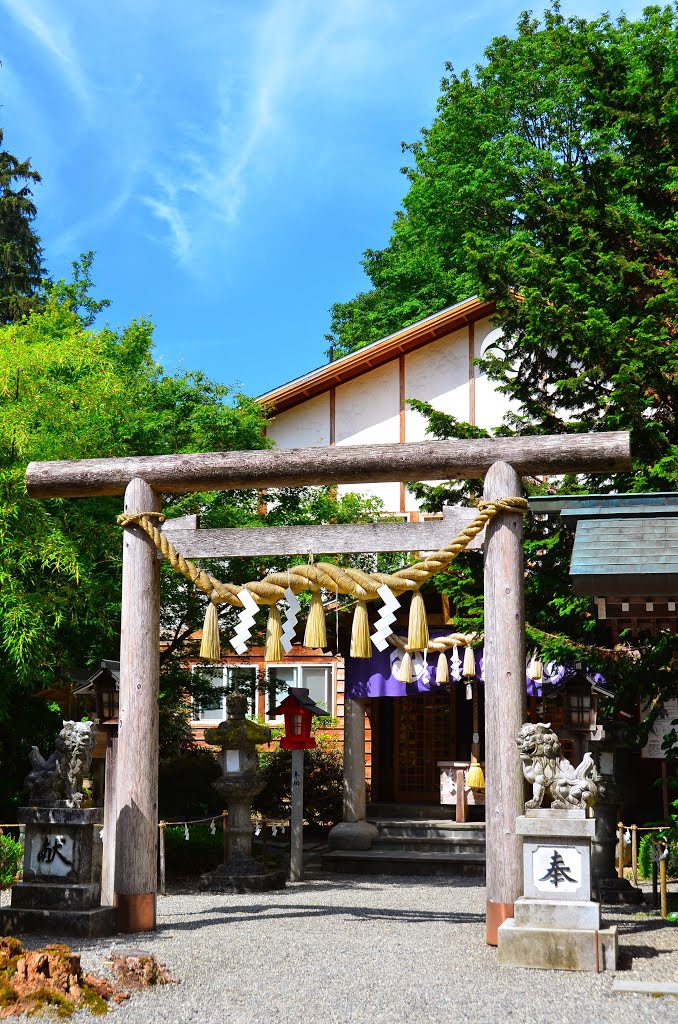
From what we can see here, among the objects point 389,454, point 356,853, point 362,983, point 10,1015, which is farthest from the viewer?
point 356,853

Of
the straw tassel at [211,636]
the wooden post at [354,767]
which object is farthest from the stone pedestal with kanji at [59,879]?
the wooden post at [354,767]

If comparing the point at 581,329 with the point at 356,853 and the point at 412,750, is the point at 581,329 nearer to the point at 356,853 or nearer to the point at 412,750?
the point at 356,853

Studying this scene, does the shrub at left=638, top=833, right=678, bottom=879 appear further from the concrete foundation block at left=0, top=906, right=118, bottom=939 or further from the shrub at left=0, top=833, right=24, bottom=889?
the shrub at left=0, top=833, right=24, bottom=889

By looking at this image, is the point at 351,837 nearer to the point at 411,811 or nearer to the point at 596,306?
the point at 411,811

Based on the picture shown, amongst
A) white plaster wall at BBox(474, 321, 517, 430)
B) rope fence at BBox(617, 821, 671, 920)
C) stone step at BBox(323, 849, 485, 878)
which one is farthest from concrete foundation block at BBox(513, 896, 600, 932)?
white plaster wall at BBox(474, 321, 517, 430)

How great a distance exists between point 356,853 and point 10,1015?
10050 mm

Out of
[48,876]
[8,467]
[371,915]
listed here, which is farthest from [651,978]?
[8,467]

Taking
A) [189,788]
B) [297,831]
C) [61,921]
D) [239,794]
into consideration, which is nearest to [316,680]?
[189,788]

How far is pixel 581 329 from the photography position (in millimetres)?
12242

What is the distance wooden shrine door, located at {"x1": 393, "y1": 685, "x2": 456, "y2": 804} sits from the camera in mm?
19359

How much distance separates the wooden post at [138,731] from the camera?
927 centimetres

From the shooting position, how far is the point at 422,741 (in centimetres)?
1969

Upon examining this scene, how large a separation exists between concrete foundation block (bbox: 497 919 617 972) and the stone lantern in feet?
19.8

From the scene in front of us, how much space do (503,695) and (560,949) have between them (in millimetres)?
1985
